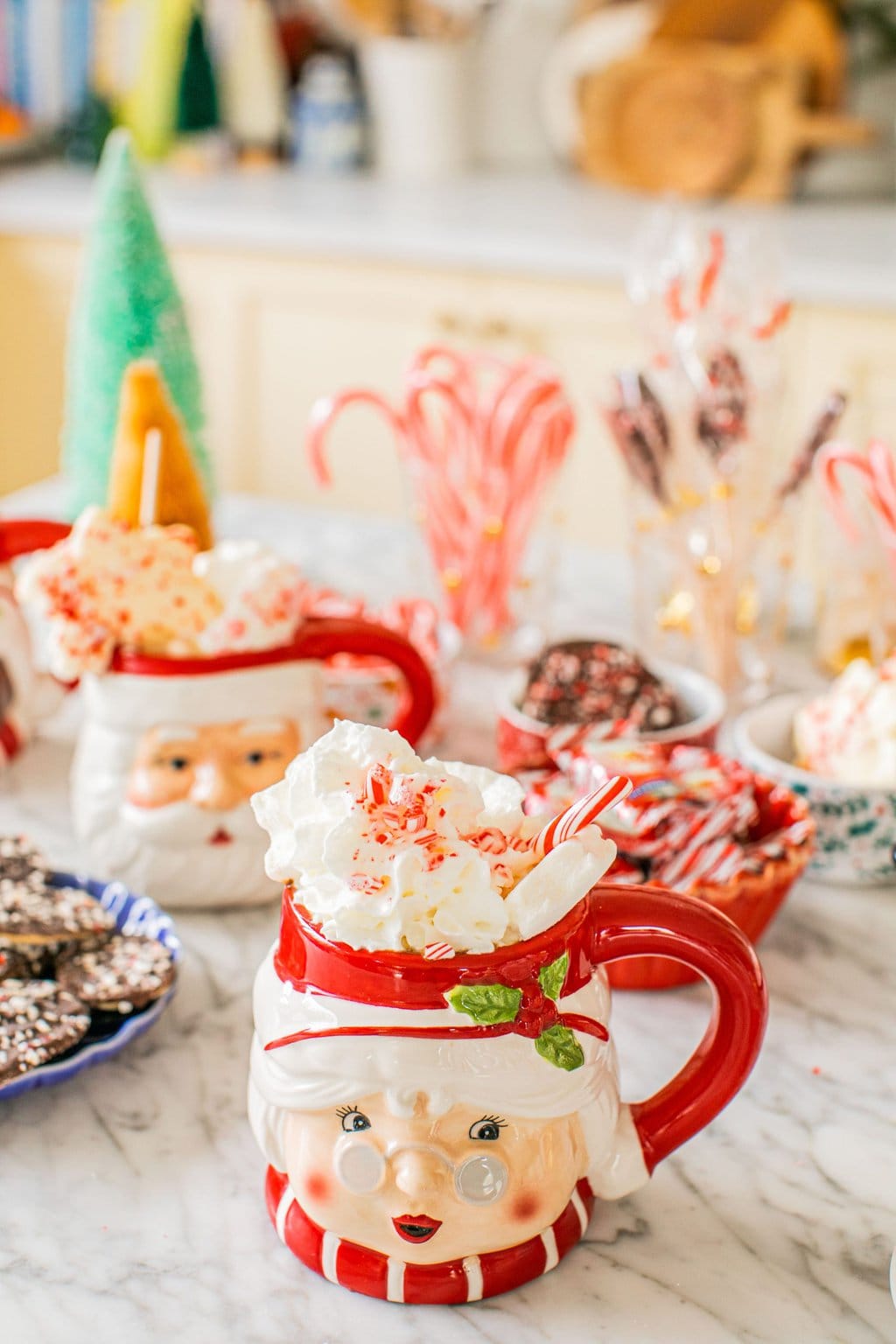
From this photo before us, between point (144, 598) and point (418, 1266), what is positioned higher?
point (144, 598)

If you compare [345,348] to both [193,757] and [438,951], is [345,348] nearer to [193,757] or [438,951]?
[193,757]

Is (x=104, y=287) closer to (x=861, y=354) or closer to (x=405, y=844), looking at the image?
(x=405, y=844)

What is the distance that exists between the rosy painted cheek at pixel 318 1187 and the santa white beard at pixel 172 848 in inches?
10.8

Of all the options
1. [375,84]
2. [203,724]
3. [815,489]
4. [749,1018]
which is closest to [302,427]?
[375,84]

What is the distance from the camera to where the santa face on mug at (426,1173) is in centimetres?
59

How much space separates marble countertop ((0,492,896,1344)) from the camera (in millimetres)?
609

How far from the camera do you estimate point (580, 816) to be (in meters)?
0.60

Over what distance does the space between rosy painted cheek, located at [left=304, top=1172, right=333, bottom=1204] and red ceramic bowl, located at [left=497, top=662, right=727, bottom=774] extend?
0.35 metres

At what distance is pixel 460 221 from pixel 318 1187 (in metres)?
1.92

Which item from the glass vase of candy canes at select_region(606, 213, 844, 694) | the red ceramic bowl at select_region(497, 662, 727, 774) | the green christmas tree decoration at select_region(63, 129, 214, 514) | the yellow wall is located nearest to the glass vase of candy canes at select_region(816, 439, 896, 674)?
the glass vase of candy canes at select_region(606, 213, 844, 694)

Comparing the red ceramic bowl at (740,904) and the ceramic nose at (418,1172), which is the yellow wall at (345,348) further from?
the ceramic nose at (418,1172)

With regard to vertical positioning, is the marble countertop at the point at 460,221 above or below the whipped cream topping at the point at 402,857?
below

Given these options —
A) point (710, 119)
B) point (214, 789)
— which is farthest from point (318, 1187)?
point (710, 119)

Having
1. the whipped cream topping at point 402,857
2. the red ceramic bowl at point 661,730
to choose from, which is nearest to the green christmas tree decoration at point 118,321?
the red ceramic bowl at point 661,730
